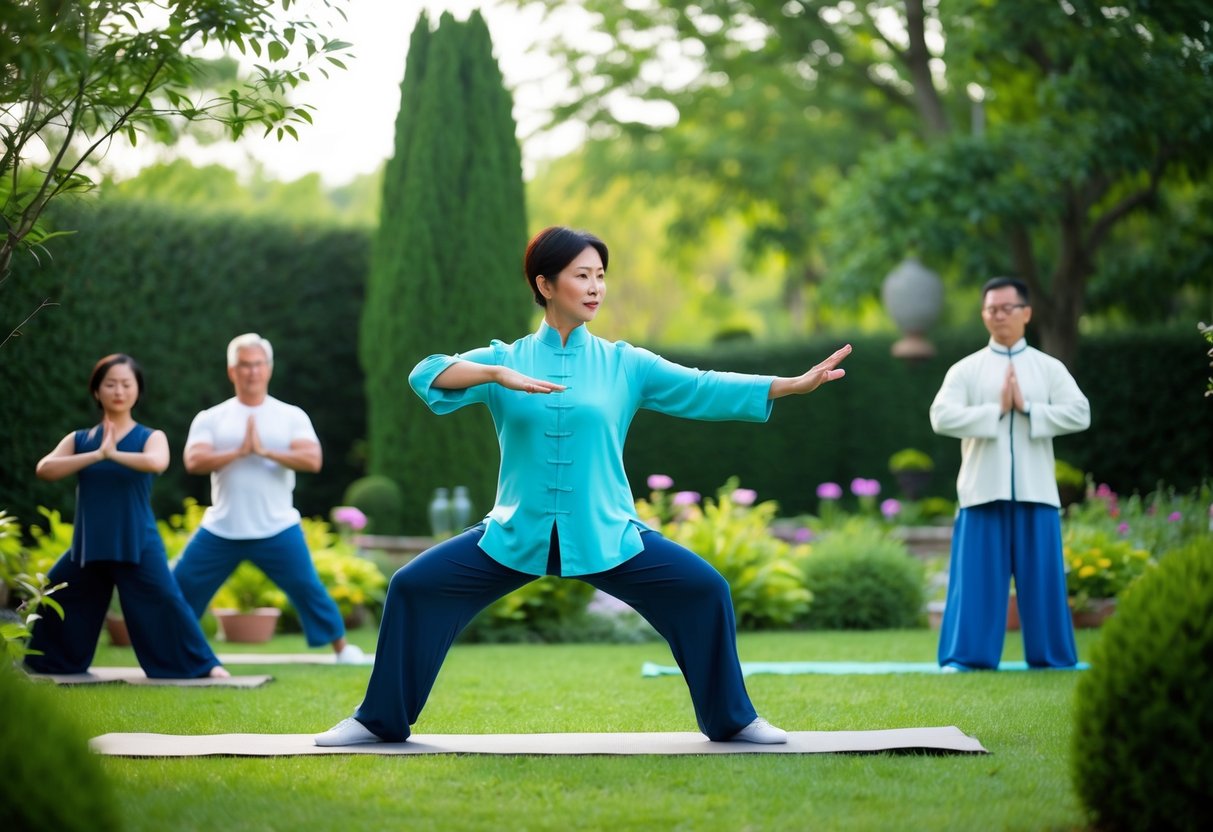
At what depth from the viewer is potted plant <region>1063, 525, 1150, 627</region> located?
9820mm

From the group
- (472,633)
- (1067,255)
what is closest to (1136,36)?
(1067,255)

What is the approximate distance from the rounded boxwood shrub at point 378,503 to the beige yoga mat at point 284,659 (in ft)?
12.7

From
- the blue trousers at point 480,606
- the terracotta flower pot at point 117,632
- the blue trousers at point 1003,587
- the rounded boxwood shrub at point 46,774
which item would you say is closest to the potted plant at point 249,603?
the terracotta flower pot at point 117,632

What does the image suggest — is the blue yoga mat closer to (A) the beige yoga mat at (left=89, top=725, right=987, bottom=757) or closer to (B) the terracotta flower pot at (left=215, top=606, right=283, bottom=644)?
(A) the beige yoga mat at (left=89, top=725, right=987, bottom=757)

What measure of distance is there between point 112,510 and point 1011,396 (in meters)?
5.12

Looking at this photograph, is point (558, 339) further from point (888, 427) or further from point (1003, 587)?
point (888, 427)

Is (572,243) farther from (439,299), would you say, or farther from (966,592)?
(439,299)

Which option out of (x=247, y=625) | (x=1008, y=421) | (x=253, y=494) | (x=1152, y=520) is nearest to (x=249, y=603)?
(x=247, y=625)

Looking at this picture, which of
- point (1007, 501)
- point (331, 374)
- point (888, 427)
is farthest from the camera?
point (888, 427)

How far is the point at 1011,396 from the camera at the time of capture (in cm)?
784

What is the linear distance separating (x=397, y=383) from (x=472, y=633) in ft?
12.3

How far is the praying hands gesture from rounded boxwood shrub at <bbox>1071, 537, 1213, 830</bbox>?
4.16 metres

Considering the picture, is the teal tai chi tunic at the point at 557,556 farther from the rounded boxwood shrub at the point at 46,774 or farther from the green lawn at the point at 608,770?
the rounded boxwood shrub at the point at 46,774

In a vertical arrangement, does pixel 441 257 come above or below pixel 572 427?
above
